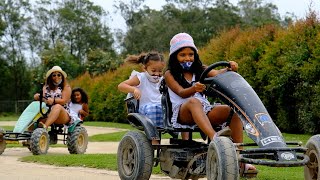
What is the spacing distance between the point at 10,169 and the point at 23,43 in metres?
57.9

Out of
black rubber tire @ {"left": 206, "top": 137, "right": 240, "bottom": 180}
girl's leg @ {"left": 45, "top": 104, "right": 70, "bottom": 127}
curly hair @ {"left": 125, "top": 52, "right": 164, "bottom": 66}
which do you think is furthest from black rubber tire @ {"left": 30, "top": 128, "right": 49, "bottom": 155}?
black rubber tire @ {"left": 206, "top": 137, "right": 240, "bottom": 180}

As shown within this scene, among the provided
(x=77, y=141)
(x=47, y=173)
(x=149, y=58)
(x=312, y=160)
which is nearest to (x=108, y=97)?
(x=77, y=141)

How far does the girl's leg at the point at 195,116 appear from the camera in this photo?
17.2ft

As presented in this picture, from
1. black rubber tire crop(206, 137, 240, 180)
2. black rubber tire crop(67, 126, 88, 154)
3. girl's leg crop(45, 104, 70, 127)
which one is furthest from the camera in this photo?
black rubber tire crop(67, 126, 88, 154)

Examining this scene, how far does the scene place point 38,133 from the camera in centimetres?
1012

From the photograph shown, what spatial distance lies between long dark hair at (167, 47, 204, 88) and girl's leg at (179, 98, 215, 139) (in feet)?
1.07

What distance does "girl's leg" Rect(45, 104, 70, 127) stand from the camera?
1050cm

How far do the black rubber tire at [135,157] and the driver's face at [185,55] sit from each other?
0.83m

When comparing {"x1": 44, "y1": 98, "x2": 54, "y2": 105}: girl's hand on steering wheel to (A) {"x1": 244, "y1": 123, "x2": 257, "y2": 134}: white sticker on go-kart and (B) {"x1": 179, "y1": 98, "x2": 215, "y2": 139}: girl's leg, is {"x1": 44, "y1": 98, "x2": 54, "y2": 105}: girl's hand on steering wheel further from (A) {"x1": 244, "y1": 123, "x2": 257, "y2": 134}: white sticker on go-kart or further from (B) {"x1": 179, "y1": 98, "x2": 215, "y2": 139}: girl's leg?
(A) {"x1": 244, "y1": 123, "x2": 257, "y2": 134}: white sticker on go-kart

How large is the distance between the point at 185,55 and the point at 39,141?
4999 mm

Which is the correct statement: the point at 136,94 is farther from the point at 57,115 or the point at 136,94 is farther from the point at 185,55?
the point at 57,115

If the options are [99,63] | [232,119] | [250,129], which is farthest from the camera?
[99,63]

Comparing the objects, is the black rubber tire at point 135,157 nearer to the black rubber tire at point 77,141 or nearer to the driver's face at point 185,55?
the driver's face at point 185,55

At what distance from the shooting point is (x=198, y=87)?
5.38 metres
